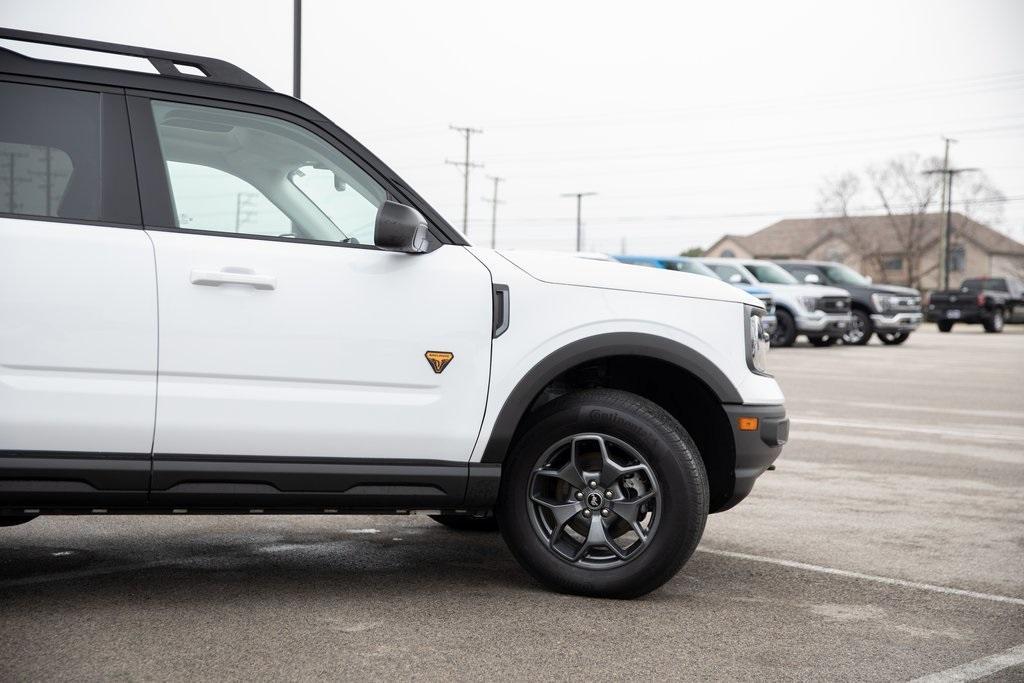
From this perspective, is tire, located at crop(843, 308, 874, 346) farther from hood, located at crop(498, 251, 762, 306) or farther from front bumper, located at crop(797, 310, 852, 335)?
hood, located at crop(498, 251, 762, 306)

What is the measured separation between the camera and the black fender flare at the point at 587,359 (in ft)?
14.8

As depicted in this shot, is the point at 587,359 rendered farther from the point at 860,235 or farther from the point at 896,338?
the point at 860,235

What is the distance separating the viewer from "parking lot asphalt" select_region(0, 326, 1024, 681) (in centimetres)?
379

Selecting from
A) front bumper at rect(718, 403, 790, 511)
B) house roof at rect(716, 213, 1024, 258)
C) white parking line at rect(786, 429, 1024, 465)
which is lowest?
white parking line at rect(786, 429, 1024, 465)

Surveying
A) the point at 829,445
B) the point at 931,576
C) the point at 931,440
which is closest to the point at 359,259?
the point at 931,576

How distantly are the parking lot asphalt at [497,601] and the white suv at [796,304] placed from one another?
17492 mm

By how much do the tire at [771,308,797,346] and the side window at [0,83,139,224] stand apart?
71.3ft

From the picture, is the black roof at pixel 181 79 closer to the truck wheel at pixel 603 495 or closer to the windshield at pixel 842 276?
the truck wheel at pixel 603 495

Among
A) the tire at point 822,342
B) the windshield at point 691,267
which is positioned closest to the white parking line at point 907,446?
the windshield at point 691,267

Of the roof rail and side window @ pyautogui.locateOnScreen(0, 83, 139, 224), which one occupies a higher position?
the roof rail

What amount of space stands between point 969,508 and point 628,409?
10.9 ft

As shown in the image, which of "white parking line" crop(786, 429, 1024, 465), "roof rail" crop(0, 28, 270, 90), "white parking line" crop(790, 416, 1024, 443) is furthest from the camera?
"white parking line" crop(790, 416, 1024, 443)

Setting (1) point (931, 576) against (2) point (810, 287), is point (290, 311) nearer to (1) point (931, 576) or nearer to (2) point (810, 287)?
(1) point (931, 576)

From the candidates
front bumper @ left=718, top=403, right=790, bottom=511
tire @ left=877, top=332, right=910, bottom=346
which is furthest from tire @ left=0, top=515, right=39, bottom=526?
tire @ left=877, top=332, right=910, bottom=346
